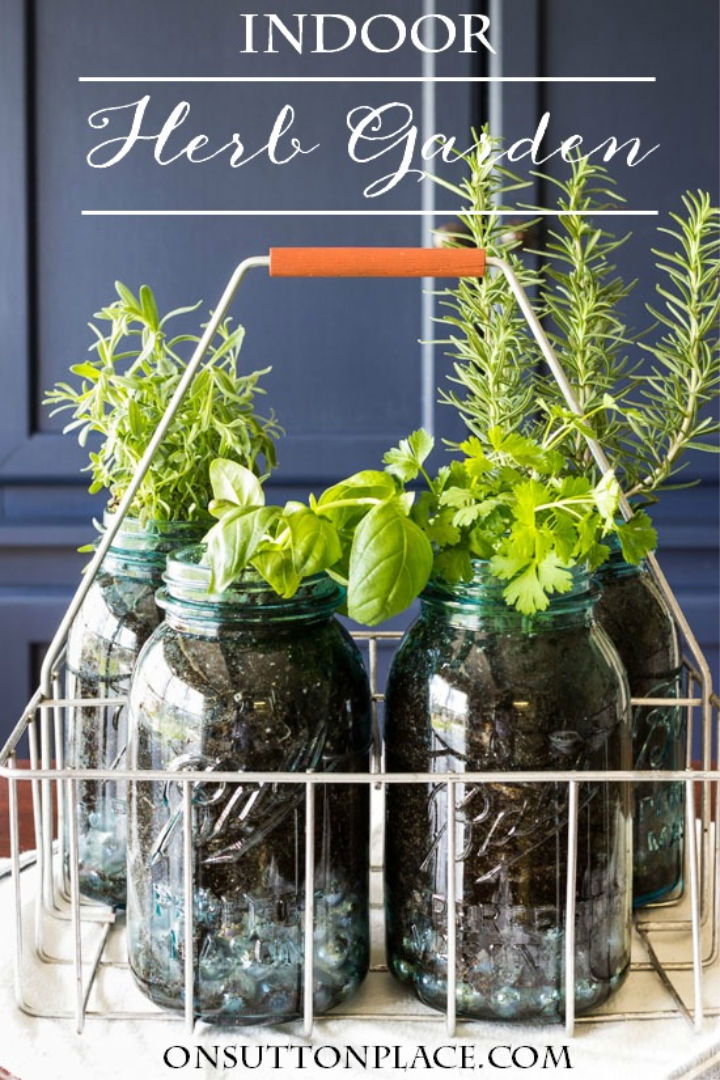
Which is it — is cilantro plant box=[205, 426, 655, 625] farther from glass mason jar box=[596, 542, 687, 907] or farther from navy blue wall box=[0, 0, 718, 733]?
navy blue wall box=[0, 0, 718, 733]

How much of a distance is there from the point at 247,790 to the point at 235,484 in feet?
0.33

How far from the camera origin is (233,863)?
39cm

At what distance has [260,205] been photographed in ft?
4.66

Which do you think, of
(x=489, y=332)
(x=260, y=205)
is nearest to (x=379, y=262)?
(x=489, y=332)

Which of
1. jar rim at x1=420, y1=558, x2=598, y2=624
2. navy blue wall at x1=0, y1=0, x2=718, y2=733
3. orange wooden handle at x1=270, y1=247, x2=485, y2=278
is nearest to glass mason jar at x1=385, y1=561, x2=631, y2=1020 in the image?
jar rim at x1=420, y1=558, x2=598, y2=624

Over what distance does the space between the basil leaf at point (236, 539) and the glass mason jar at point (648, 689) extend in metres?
0.18

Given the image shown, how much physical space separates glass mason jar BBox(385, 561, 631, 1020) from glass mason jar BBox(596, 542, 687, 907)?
8 centimetres

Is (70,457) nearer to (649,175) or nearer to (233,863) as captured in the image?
(649,175)

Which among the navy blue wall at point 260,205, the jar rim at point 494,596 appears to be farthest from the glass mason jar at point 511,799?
the navy blue wall at point 260,205

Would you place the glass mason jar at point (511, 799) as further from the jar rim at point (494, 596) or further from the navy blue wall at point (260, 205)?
the navy blue wall at point (260, 205)

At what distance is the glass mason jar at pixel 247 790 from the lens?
1.28 ft

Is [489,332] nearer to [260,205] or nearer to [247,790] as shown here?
[247,790]

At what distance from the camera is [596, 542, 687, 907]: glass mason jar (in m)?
0.49

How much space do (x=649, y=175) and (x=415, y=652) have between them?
1158 millimetres
